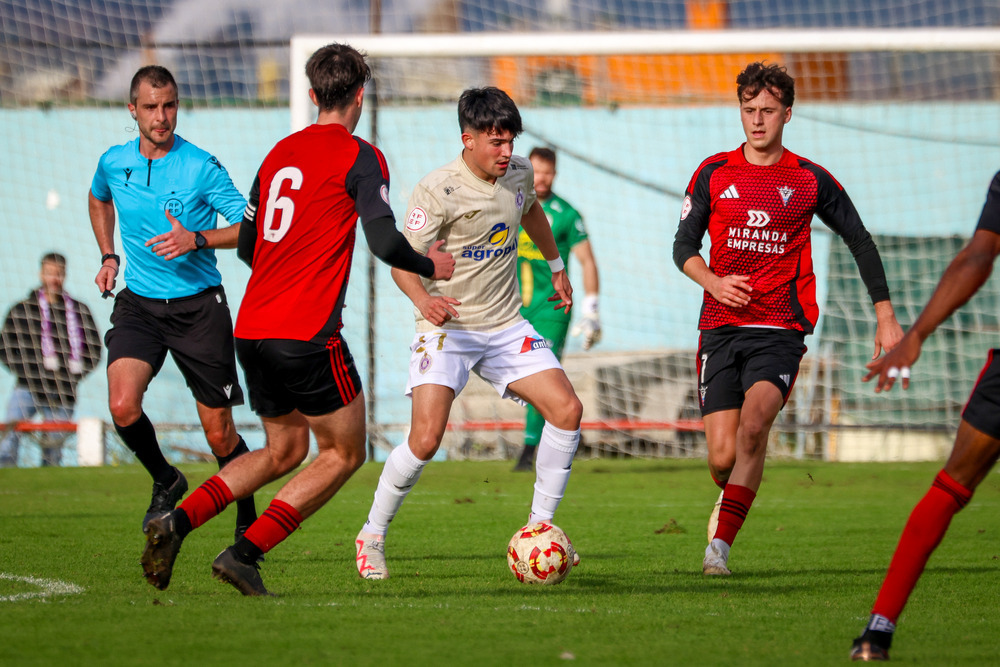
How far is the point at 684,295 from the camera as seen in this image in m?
15.2

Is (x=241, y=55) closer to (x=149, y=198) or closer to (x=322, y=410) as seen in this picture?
(x=149, y=198)

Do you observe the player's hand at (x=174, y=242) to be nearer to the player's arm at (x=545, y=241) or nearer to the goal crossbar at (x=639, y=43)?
the player's arm at (x=545, y=241)

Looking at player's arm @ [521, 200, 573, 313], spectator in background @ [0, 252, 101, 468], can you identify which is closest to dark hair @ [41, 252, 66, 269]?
spectator in background @ [0, 252, 101, 468]

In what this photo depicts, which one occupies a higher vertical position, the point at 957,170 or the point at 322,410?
the point at 957,170

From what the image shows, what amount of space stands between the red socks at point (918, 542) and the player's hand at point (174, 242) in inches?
142

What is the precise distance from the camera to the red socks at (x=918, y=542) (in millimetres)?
3512

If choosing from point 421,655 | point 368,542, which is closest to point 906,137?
point 368,542

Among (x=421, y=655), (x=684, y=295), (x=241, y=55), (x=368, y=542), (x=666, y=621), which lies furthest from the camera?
(x=684, y=295)

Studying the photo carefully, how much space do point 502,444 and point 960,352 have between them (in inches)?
215

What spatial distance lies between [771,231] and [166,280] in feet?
10.2

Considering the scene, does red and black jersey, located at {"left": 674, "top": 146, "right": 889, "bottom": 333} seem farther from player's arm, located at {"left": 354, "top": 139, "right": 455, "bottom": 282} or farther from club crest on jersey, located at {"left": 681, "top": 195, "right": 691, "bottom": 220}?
player's arm, located at {"left": 354, "top": 139, "right": 455, "bottom": 282}

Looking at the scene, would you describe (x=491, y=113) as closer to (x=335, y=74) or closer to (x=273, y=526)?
(x=335, y=74)

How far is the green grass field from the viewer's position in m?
3.67

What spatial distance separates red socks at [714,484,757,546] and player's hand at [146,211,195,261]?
9.42ft
